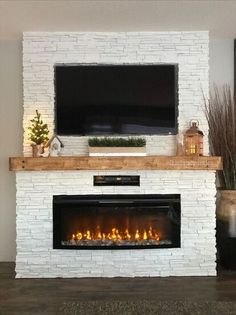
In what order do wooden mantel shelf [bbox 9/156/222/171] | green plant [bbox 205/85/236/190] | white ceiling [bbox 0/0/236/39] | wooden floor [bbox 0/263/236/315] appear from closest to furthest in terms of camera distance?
wooden floor [bbox 0/263/236/315]
white ceiling [bbox 0/0/236/39]
wooden mantel shelf [bbox 9/156/222/171]
green plant [bbox 205/85/236/190]

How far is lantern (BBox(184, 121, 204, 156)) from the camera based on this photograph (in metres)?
3.85

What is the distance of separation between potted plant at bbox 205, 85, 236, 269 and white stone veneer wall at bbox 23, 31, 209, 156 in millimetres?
170

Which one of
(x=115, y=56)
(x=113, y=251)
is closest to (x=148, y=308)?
(x=113, y=251)

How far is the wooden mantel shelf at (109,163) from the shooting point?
3736 millimetres

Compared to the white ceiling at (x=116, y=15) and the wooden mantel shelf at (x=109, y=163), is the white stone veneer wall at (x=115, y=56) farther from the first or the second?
the wooden mantel shelf at (x=109, y=163)

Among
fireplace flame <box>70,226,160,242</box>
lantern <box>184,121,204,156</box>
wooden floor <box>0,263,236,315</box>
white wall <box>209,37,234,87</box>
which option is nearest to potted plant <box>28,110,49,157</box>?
fireplace flame <box>70,226,160,242</box>

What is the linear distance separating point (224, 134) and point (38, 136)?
1860 mm

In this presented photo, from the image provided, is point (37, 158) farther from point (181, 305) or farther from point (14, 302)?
point (181, 305)

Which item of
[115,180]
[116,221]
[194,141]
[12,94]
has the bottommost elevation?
[116,221]

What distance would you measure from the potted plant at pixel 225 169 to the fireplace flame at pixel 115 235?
2.21ft

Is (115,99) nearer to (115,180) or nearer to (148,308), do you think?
(115,180)

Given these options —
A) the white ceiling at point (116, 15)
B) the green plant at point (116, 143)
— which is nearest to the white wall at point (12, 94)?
the white ceiling at point (116, 15)

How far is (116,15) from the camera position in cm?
355

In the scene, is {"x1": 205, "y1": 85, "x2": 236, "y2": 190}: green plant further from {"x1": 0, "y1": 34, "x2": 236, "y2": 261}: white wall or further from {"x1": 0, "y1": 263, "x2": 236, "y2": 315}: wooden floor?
{"x1": 0, "y1": 263, "x2": 236, "y2": 315}: wooden floor
